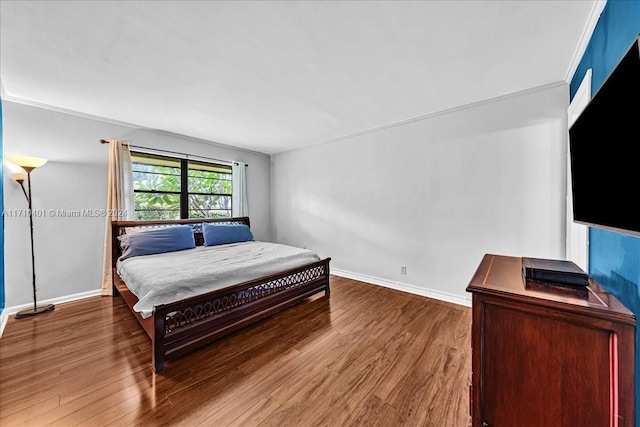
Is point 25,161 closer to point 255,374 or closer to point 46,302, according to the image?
point 46,302

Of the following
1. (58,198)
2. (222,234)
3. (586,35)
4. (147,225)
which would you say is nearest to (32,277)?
(58,198)

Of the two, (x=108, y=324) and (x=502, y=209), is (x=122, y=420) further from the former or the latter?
(x=502, y=209)

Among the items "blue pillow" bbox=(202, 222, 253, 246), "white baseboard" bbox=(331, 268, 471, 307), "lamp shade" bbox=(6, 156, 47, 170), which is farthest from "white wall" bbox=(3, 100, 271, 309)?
"white baseboard" bbox=(331, 268, 471, 307)

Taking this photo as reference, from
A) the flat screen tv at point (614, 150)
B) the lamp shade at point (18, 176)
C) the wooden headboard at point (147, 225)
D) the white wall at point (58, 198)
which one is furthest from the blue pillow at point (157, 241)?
the flat screen tv at point (614, 150)

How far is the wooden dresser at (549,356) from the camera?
80 cm

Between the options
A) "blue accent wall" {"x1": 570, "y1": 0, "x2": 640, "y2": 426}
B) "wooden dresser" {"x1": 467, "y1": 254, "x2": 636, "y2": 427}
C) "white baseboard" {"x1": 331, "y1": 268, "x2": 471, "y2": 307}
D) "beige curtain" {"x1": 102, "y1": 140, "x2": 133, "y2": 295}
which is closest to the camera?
"wooden dresser" {"x1": 467, "y1": 254, "x2": 636, "y2": 427}

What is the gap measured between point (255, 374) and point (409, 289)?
7.75ft

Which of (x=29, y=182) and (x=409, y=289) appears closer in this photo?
(x=29, y=182)

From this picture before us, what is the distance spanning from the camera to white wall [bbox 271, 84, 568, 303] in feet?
8.08

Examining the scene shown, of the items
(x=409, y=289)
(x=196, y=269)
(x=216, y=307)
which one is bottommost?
(x=409, y=289)

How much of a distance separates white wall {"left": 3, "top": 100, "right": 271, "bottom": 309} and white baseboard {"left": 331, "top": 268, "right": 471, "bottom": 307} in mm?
3617

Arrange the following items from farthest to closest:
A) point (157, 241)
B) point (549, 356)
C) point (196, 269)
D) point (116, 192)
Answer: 1. point (116, 192)
2. point (157, 241)
3. point (196, 269)
4. point (549, 356)

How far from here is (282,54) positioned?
1.92m

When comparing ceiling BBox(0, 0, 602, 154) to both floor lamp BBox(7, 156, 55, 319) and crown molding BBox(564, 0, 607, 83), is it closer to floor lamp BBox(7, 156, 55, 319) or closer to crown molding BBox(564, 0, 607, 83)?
crown molding BBox(564, 0, 607, 83)
